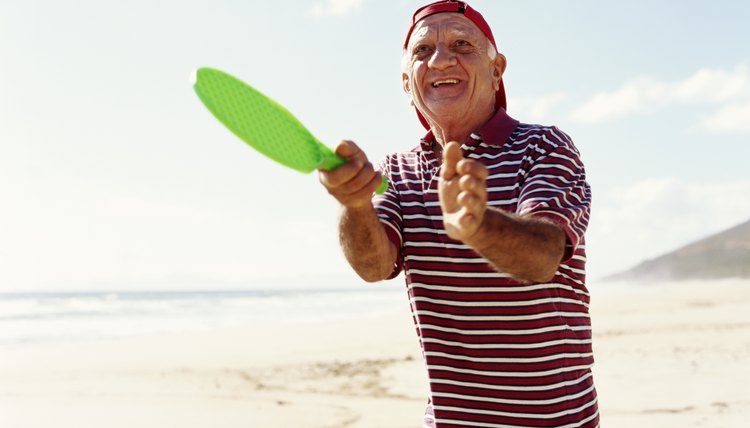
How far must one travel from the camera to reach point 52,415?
7059 mm

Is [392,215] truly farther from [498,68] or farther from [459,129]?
[498,68]

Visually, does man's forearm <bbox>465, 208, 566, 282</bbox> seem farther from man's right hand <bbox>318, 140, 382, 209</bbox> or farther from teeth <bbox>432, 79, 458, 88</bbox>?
teeth <bbox>432, 79, 458, 88</bbox>

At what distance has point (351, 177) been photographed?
71.3 inches

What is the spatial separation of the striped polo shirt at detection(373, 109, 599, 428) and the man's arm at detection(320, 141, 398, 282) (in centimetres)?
10

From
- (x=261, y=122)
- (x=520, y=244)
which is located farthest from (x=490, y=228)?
(x=261, y=122)

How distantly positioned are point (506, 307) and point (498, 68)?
0.91m

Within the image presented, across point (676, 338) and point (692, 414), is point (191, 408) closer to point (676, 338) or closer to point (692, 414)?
point (692, 414)

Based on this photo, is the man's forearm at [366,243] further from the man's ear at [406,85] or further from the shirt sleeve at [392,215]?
Answer: the man's ear at [406,85]

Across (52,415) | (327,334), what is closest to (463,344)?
(52,415)

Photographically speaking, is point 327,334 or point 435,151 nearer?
point 435,151

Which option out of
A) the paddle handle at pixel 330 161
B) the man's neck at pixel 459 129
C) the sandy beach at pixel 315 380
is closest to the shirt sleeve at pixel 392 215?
the man's neck at pixel 459 129

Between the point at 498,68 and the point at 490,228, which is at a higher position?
the point at 498,68

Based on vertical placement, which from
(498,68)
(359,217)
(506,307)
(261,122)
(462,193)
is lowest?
(506,307)

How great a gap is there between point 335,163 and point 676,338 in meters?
9.60
